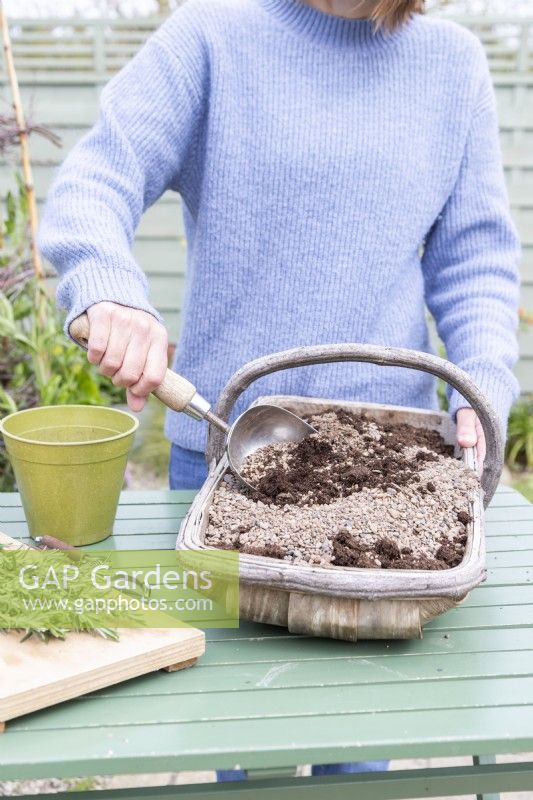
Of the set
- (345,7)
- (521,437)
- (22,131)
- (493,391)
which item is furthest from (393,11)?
(521,437)

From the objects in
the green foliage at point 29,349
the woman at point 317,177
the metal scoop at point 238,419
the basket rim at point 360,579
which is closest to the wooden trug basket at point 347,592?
the basket rim at point 360,579

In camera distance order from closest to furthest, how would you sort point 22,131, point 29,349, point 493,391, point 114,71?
point 493,391 < point 22,131 < point 29,349 < point 114,71

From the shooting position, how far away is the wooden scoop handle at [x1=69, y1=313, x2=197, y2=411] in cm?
107

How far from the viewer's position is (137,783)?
2.07 meters

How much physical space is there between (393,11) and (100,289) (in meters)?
0.72

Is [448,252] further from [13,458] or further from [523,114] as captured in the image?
[523,114]

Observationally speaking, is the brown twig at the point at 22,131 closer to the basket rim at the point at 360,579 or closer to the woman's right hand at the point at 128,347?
the woman's right hand at the point at 128,347

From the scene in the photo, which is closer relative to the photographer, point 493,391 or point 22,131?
point 493,391

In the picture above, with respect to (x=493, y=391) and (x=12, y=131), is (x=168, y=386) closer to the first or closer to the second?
(x=493, y=391)

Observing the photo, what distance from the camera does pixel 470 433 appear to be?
125 centimetres

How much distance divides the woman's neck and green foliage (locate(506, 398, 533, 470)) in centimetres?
271

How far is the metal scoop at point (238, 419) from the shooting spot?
1076 mm

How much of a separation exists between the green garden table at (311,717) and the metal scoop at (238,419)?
257 mm

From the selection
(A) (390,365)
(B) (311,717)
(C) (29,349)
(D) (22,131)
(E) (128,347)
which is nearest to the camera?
(B) (311,717)
